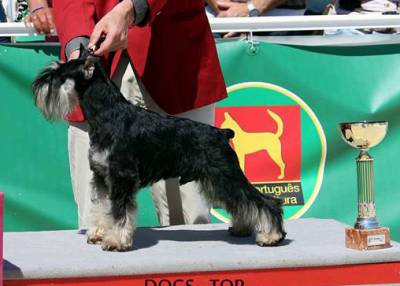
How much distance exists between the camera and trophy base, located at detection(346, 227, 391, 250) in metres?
3.04

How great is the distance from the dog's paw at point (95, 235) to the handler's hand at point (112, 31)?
664mm

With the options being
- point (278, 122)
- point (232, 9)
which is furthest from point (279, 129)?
point (232, 9)

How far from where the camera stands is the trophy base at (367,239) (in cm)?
304

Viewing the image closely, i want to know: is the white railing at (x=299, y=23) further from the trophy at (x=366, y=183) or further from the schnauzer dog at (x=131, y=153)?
the schnauzer dog at (x=131, y=153)

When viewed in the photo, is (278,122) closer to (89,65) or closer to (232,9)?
(232,9)

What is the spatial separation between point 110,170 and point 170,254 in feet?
1.17

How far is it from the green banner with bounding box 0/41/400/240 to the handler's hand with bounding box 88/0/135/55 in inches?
58.6

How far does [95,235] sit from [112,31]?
2.51 ft

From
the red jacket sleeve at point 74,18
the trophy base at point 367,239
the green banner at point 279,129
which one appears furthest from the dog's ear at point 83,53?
the green banner at point 279,129

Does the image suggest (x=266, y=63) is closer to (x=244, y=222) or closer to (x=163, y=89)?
(x=163, y=89)

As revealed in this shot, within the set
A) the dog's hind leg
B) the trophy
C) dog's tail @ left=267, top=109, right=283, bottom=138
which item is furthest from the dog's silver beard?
dog's tail @ left=267, top=109, right=283, bottom=138

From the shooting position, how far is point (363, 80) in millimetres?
4785

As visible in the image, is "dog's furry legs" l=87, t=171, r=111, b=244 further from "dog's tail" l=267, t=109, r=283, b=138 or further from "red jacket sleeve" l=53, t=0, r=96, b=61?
"dog's tail" l=267, t=109, r=283, b=138

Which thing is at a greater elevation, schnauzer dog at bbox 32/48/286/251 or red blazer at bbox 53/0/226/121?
red blazer at bbox 53/0/226/121
